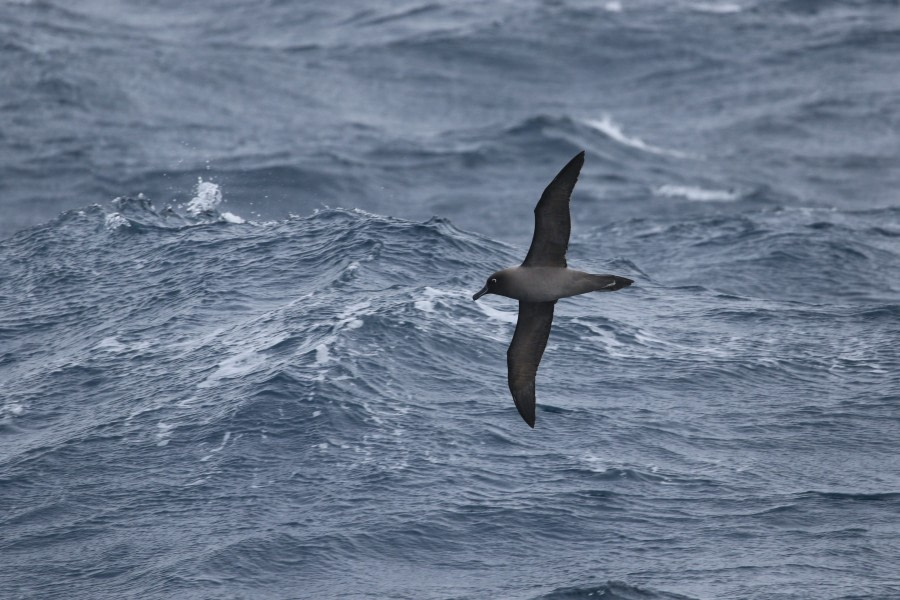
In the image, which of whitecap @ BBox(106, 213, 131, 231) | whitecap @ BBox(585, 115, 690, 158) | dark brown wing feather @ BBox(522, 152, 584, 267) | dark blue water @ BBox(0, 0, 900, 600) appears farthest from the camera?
whitecap @ BBox(585, 115, 690, 158)

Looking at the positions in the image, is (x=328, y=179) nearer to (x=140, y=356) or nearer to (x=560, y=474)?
(x=140, y=356)

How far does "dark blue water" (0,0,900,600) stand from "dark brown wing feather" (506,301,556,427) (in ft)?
9.50

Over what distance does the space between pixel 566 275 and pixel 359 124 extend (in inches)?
1499

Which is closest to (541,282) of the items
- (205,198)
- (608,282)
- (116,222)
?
(608,282)

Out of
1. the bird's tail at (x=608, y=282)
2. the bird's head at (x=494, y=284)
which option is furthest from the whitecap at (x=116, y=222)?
the bird's tail at (x=608, y=282)

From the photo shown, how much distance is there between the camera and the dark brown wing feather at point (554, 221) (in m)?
17.9

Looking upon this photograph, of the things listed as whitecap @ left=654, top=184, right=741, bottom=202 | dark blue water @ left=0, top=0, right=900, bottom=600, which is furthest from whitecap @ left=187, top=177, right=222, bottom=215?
whitecap @ left=654, top=184, right=741, bottom=202

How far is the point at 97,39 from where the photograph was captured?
63.9 m

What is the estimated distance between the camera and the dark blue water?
2156cm

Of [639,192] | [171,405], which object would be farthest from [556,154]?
[171,405]

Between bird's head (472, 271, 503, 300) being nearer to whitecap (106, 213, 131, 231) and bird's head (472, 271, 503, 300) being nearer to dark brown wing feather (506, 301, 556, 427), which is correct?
dark brown wing feather (506, 301, 556, 427)

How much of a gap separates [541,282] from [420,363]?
339 inches

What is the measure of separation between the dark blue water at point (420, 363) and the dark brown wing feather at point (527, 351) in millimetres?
2897

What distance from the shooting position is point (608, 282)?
60.9ft
